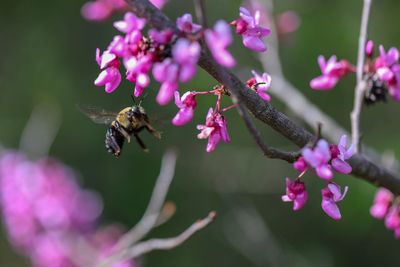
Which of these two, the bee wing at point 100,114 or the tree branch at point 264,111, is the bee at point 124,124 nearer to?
the bee wing at point 100,114

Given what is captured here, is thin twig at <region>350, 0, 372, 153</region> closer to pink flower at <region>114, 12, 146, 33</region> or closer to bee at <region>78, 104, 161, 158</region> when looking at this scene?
bee at <region>78, 104, 161, 158</region>

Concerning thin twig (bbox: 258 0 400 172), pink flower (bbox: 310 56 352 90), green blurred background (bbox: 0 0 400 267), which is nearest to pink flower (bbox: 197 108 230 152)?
pink flower (bbox: 310 56 352 90)

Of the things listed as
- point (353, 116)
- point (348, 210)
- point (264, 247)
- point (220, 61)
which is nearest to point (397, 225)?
point (353, 116)

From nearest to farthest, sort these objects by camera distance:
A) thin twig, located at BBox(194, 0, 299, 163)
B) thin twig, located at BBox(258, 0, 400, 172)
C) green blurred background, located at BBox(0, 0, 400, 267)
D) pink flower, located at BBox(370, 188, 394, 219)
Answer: thin twig, located at BBox(194, 0, 299, 163) < pink flower, located at BBox(370, 188, 394, 219) < thin twig, located at BBox(258, 0, 400, 172) < green blurred background, located at BBox(0, 0, 400, 267)

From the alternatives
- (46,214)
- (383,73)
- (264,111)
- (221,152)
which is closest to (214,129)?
(264,111)

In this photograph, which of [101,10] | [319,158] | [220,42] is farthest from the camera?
[101,10]

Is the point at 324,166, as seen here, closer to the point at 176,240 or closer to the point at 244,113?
the point at 244,113
